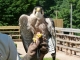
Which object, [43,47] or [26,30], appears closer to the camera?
[43,47]

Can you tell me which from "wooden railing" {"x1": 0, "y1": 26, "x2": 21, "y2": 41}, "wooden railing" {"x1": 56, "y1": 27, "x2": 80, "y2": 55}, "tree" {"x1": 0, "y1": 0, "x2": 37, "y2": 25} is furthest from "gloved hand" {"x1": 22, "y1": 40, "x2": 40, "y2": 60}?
"tree" {"x1": 0, "y1": 0, "x2": 37, "y2": 25}

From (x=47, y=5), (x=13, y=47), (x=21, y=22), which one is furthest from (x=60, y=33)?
(x=47, y=5)

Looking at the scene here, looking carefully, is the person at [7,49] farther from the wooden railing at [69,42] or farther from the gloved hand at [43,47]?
the wooden railing at [69,42]

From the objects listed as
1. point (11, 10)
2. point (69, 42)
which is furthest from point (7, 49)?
point (11, 10)

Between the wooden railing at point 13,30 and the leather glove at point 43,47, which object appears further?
the wooden railing at point 13,30

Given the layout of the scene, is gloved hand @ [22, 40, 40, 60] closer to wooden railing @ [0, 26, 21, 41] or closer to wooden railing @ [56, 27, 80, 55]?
wooden railing @ [56, 27, 80, 55]

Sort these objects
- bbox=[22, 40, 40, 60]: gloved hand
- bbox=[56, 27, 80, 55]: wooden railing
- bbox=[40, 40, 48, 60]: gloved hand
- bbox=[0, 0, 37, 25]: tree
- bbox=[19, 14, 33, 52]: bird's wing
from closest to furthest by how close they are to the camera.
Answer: bbox=[22, 40, 40, 60]: gloved hand, bbox=[40, 40, 48, 60]: gloved hand, bbox=[19, 14, 33, 52]: bird's wing, bbox=[56, 27, 80, 55]: wooden railing, bbox=[0, 0, 37, 25]: tree

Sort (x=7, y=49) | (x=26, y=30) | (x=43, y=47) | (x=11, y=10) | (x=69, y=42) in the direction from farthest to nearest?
(x=11, y=10)
(x=69, y=42)
(x=26, y=30)
(x=43, y=47)
(x=7, y=49)

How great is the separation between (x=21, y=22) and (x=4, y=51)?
9.26ft

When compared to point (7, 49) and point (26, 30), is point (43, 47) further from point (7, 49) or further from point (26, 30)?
point (7, 49)

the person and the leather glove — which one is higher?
the person

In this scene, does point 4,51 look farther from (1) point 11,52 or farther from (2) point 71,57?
(2) point 71,57

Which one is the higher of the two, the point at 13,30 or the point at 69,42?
the point at 69,42

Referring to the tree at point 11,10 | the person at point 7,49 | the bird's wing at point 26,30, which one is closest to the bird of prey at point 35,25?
the bird's wing at point 26,30
